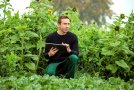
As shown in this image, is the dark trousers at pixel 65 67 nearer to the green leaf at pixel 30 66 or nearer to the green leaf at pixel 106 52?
the green leaf at pixel 30 66

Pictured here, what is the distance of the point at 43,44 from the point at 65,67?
2.56 feet

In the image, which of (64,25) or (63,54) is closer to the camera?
(64,25)

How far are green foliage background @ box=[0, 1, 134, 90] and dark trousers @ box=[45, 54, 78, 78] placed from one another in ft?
1.21

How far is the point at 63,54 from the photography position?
33.7 ft

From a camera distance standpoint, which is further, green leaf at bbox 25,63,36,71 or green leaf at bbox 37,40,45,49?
green leaf at bbox 37,40,45,49

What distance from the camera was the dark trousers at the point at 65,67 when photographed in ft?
33.0

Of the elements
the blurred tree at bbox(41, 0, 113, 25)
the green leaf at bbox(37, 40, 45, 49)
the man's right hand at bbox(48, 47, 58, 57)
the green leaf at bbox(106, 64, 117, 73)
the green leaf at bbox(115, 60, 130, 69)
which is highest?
the green leaf at bbox(37, 40, 45, 49)

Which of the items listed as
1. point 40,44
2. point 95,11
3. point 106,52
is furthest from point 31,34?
point 95,11

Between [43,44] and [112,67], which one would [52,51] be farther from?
[112,67]

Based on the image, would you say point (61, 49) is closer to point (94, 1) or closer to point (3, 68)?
point (3, 68)

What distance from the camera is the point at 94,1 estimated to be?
50625 millimetres

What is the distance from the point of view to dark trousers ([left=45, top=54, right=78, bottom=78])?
33.0 feet

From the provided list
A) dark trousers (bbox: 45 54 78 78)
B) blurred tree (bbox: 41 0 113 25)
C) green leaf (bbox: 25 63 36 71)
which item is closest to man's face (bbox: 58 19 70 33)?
dark trousers (bbox: 45 54 78 78)

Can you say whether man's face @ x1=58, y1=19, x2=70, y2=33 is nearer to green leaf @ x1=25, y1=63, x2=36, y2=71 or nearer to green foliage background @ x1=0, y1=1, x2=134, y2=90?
green foliage background @ x1=0, y1=1, x2=134, y2=90
